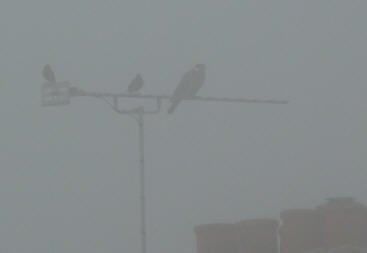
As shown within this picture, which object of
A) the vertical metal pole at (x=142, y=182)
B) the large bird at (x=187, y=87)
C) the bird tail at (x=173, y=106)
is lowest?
the vertical metal pole at (x=142, y=182)

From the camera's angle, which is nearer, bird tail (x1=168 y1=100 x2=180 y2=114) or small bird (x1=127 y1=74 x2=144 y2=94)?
small bird (x1=127 y1=74 x2=144 y2=94)

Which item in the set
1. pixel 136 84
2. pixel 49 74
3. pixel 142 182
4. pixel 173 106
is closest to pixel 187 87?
pixel 173 106

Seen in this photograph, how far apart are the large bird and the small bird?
509 millimetres

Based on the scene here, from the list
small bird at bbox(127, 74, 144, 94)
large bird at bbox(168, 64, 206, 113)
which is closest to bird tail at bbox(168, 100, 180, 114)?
large bird at bbox(168, 64, 206, 113)

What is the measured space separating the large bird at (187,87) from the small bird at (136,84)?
1.67ft

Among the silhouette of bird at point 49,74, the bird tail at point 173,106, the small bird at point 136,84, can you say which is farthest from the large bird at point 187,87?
the silhouette of bird at point 49,74

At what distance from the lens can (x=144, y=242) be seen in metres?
9.76

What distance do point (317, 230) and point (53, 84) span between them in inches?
173

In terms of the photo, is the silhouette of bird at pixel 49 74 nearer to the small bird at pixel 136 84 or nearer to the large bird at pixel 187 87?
the small bird at pixel 136 84

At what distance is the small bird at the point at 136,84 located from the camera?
405 inches

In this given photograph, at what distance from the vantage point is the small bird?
Answer: 10289 millimetres

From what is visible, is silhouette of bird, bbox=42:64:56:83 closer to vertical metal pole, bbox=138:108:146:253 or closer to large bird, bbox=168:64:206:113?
vertical metal pole, bbox=138:108:146:253

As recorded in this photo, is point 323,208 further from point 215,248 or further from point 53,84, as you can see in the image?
point 53,84

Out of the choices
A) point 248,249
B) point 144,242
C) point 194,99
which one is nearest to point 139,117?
point 194,99
